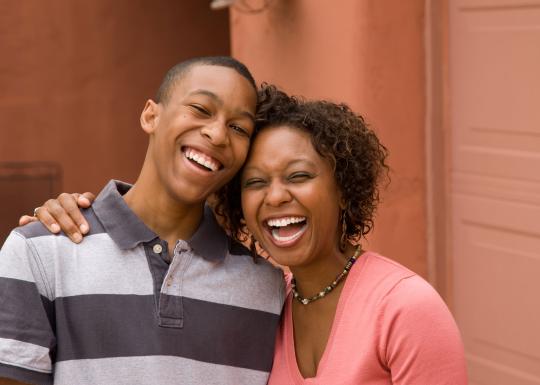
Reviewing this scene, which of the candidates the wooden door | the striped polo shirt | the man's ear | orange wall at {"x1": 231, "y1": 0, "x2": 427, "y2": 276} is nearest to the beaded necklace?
the striped polo shirt

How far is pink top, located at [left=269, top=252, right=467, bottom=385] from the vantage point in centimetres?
265

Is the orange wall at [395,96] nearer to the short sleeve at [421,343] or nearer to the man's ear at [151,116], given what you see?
the man's ear at [151,116]

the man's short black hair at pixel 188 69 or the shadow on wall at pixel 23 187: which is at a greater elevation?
the man's short black hair at pixel 188 69

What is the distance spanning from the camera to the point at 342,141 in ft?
9.63

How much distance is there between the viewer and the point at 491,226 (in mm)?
4578

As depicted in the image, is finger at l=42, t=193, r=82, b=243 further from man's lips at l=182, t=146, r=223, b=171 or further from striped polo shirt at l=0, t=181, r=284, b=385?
man's lips at l=182, t=146, r=223, b=171

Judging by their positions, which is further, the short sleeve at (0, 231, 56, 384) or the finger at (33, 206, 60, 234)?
the finger at (33, 206, 60, 234)

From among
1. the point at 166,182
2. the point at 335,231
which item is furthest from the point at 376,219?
the point at 166,182

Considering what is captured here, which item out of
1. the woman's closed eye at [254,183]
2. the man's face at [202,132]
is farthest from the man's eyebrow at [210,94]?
the woman's closed eye at [254,183]

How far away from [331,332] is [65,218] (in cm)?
79

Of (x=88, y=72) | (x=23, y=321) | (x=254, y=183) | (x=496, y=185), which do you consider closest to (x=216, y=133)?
(x=254, y=183)

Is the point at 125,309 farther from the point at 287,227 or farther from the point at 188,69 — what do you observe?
the point at 188,69

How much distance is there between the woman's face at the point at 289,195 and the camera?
2.88 meters

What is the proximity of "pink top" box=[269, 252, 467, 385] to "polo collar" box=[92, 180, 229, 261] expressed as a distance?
1.27 ft
